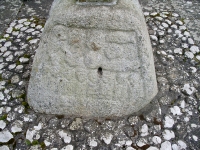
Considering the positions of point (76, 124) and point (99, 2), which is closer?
point (99, 2)

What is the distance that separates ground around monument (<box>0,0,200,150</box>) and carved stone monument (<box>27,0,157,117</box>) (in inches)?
4.0

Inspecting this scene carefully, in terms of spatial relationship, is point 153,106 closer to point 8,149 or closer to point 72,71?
point 72,71

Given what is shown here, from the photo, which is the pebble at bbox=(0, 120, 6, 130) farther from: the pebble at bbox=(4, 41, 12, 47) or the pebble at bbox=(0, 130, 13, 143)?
the pebble at bbox=(4, 41, 12, 47)

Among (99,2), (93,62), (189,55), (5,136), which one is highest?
(99,2)

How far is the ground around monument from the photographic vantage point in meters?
1.73

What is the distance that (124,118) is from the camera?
6.08 feet

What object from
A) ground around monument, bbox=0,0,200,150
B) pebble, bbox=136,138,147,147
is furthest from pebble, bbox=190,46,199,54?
pebble, bbox=136,138,147,147

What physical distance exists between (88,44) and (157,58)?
937 millimetres

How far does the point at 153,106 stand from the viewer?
191cm

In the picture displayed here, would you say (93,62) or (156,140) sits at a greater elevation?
(93,62)

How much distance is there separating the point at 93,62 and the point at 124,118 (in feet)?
1.60

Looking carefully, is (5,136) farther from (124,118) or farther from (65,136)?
(124,118)

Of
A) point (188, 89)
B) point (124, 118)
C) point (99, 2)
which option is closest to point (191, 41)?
point (188, 89)

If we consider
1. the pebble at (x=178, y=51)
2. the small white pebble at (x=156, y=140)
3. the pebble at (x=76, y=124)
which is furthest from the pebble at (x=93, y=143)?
the pebble at (x=178, y=51)
